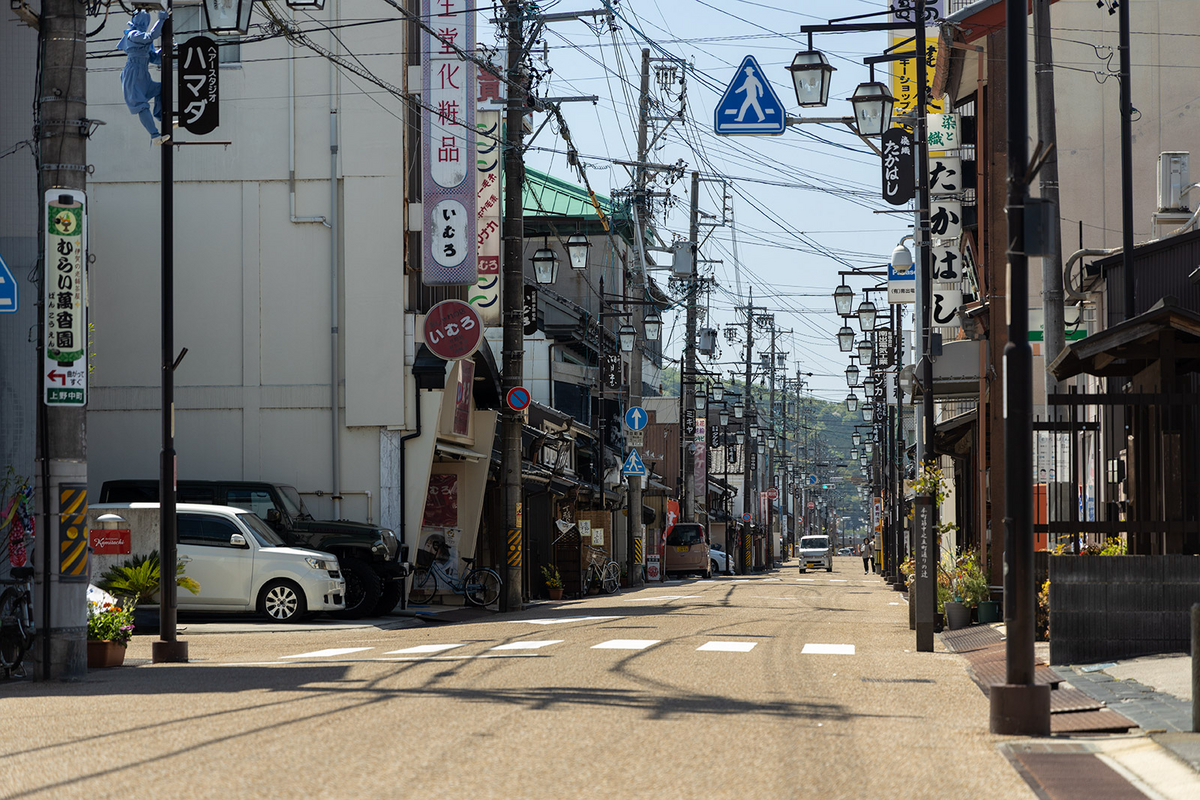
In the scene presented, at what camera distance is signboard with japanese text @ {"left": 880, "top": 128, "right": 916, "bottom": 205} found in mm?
24672

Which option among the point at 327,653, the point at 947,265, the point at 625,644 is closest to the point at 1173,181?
the point at 947,265

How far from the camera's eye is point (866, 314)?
123ft

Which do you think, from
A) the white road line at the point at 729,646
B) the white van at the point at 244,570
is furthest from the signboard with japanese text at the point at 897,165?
the white van at the point at 244,570

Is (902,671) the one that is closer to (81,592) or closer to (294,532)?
(81,592)

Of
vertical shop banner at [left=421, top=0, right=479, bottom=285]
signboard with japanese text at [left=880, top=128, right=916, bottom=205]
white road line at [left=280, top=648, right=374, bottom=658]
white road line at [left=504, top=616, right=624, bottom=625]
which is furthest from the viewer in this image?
vertical shop banner at [left=421, top=0, right=479, bottom=285]

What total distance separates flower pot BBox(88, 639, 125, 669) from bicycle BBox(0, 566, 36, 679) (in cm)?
130

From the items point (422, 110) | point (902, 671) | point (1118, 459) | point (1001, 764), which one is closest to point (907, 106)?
point (422, 110)

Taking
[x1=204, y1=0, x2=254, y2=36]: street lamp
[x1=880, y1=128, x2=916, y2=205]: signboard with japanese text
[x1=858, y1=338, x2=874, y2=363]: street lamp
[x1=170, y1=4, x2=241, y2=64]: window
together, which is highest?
[x1=170, y1=4, x2=241, y2=64]: window

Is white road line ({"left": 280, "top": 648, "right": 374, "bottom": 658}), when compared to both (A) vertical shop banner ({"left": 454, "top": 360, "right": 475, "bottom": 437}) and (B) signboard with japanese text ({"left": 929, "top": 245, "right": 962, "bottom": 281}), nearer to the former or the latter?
(A) vertical shop banner ({"left": 454, "top": 360, "right": 475, "bottom": 437})

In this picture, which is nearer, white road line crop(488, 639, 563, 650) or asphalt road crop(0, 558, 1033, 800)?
asphalt road crop(0, 558, 1033, 800)

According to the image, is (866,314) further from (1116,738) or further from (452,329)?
(1116,738)

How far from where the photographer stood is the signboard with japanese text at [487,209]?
89.1ft

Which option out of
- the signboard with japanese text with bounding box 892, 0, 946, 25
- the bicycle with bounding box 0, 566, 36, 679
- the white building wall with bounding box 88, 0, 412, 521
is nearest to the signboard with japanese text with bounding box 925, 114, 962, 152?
the signboard with japanese text with bounding box 892, 0, 946, 25

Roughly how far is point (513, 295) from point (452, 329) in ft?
4.48
